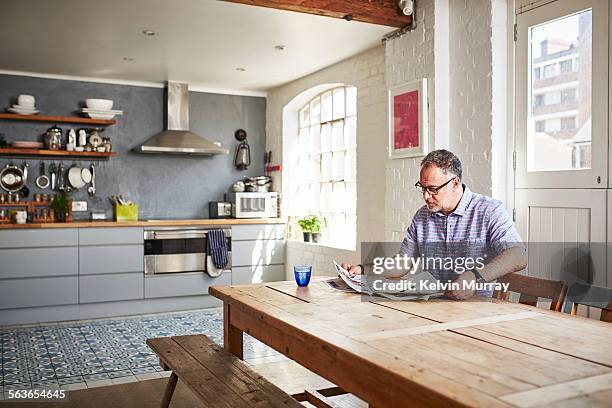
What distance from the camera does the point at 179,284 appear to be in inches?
255

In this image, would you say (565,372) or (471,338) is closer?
(565,372)

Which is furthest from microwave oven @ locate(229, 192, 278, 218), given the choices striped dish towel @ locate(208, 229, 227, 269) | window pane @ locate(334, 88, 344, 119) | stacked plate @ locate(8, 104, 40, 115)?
stacked plate @ locate(8, 104, 40, 115)

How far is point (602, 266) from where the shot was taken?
3441 mm

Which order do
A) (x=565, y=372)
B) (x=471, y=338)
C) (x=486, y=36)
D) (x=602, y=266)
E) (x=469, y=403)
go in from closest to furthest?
(x=469, y=403)
(x=565, y=372)
(x=471, y=338)
(x=602, y=266)
(x=486, y=36)

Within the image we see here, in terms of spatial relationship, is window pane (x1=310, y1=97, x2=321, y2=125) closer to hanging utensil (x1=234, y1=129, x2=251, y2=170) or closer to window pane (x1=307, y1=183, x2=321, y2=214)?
window pane (x1=307, y1=183, x2=321, y2=214)

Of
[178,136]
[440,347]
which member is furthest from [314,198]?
[440,347]

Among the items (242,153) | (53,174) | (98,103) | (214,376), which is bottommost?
(214,376)

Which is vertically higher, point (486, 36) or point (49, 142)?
point (486, 36)

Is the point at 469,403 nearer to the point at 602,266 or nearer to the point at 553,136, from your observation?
the point at 602,266

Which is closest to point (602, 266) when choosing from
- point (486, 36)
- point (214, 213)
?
point (486, 36)

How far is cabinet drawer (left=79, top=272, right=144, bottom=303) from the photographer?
601 cm

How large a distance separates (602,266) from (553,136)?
836 millimetres

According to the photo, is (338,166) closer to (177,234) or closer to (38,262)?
(177,234)

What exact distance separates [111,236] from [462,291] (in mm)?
4510
